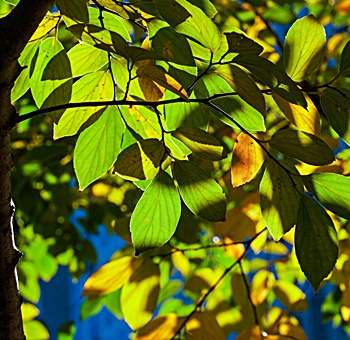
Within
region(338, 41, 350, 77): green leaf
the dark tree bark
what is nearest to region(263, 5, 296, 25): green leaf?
region(338, 41, 350, 77): green leaf

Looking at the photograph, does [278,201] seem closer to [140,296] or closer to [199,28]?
[199,28]

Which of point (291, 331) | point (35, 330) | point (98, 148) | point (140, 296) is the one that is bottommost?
point (35, 330)

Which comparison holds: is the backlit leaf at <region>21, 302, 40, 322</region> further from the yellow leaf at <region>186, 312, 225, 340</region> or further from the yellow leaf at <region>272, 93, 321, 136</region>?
the yellow leaf at <region>272, 93, 321, 136</region>

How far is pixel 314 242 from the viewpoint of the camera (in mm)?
423

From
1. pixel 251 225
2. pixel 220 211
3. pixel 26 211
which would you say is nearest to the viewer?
pixel 220 211

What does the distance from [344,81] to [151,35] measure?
1.47 ft

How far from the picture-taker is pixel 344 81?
0.82 metres

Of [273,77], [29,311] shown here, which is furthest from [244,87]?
[29,311]

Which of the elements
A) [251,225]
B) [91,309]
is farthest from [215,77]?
[91,309]

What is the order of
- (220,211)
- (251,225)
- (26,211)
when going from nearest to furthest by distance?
(220,211)
(251,225)
(26,211)

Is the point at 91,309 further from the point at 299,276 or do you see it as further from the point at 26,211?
the point at 299,276

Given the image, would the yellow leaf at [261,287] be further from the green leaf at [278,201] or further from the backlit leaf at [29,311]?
the green leaf at [278,201]

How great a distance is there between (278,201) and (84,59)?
0.18 metres

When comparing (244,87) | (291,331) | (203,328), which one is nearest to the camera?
(244,87)
